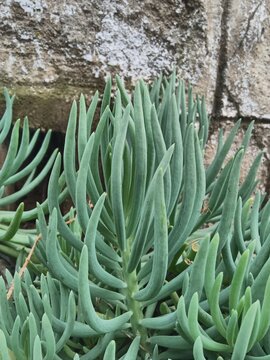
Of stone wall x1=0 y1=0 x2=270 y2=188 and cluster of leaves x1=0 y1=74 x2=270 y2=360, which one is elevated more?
stone wall x1=0 y1=0 x2=270 y2=188

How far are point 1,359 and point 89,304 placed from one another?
0.08m

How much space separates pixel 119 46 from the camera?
33.8 inches

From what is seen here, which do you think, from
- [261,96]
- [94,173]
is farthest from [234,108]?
[94,173]

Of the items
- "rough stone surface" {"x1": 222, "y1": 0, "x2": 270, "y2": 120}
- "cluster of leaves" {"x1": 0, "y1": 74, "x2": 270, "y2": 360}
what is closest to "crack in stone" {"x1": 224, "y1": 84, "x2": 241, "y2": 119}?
"rough stone surface" {"x1": 222, "y1": 0, "x2": 270, "y2": 120}

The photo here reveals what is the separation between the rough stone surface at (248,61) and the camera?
91 cm

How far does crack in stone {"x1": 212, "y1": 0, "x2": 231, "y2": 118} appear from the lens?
90 centimetres

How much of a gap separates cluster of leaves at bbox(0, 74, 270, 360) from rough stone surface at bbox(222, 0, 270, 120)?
42 centimetres

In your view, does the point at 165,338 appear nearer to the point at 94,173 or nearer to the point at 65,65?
the point at 94,173

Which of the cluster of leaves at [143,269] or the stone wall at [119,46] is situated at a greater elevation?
the stone wall at [119,46]

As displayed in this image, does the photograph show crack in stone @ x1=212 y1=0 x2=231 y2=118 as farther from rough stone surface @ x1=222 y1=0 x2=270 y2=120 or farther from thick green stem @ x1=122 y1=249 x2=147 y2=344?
thick green stem @ x1=122 y1=249 x2=147 y2=344

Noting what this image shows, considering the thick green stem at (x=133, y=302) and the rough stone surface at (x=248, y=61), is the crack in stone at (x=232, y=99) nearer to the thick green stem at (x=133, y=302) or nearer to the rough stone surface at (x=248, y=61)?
the rough stone surface at (x=248, y=61)

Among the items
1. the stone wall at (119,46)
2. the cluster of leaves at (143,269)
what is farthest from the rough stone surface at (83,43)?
the cluster of leaves at (143,269)

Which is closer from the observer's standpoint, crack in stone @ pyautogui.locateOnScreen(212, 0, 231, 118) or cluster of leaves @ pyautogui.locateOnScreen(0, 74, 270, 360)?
cluster of leaves @ pyautogui.locateOnScreen(0, 74, 270, 360)

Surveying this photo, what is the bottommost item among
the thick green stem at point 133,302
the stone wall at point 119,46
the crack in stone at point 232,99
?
the thick green stem at point 133,302
